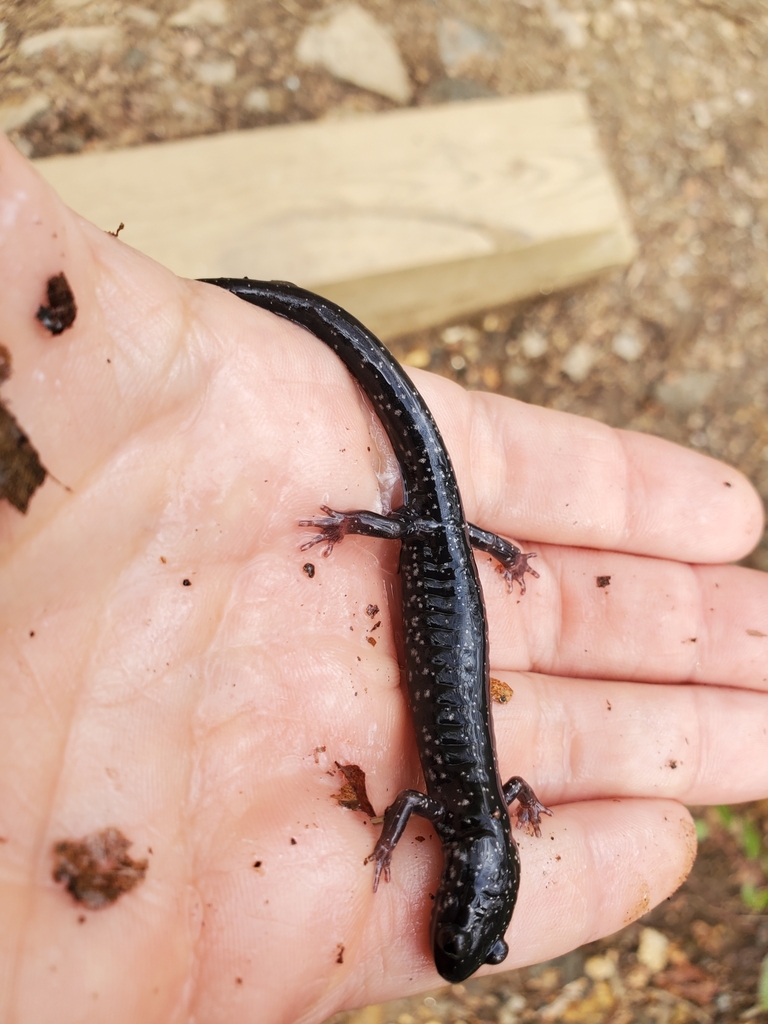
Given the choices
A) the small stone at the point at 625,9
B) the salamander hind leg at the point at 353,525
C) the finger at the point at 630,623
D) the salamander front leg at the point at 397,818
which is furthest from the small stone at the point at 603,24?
the salamander front leg at the point at 397,818

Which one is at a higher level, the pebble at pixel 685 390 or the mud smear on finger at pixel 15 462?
the mud smear on finger at pixel 15 462

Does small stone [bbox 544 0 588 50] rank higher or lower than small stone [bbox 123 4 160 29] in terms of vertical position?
lower

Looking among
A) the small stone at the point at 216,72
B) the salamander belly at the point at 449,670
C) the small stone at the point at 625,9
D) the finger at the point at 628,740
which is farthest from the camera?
the small stone at the point at 625,9

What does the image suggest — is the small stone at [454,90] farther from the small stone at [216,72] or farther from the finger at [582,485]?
the finger at [582,485]

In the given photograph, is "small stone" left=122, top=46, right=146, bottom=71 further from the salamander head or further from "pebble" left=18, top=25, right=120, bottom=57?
the salamander head

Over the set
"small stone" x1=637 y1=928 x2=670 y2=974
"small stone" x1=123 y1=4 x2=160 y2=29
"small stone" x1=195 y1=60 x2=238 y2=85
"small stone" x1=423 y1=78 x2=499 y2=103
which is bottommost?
"small stone" x1=637 y1=928 x2=670 y2=974

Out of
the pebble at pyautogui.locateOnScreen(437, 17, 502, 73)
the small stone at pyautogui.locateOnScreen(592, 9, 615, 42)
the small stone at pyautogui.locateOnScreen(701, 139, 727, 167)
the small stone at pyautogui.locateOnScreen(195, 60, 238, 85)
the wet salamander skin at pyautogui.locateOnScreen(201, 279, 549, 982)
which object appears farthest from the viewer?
the small stone at pyautogui.locateOnScreen(592, 9, 615, 42)

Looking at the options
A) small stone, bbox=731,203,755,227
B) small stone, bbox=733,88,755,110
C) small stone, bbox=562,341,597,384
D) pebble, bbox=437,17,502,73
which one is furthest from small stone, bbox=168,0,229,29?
small stone, bbox=733,88,755,110
